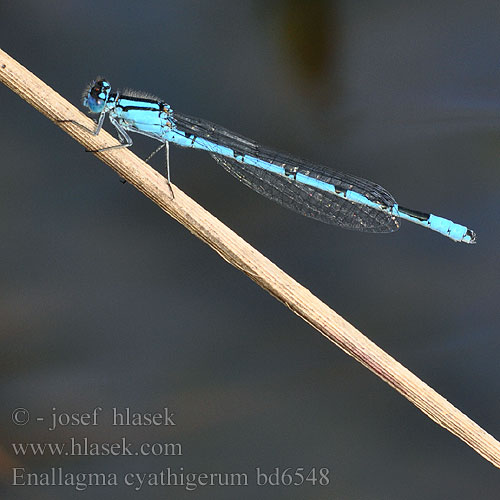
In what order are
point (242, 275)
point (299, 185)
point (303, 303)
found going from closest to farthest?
point (303, 303) < point (242, 275) < point (299, 185)

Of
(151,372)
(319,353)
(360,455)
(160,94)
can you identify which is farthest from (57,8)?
(360,455)

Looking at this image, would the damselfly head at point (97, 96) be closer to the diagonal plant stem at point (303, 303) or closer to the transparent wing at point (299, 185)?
the transparent wing at point (299, 185)

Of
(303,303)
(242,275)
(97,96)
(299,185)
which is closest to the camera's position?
(303,303)

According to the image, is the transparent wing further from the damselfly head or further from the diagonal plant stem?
the diagonal plant stem

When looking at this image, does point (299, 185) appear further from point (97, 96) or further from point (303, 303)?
point (303, 303)

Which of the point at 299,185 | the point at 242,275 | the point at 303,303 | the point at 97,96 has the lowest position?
A: the point at 303,303

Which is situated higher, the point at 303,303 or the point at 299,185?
the point at 299,185

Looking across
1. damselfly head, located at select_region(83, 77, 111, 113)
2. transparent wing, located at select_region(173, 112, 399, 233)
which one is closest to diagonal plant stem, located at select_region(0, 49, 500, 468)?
damselfly head, located at select_region(83, 77, 111, 113)

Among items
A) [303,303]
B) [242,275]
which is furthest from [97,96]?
[303,303]
